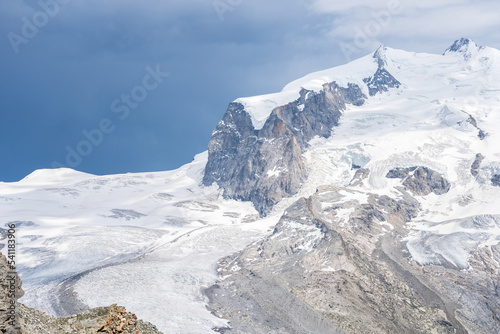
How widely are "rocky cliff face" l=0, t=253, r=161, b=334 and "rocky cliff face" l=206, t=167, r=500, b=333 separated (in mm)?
79766

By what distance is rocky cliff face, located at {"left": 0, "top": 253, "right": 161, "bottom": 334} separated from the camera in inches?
875

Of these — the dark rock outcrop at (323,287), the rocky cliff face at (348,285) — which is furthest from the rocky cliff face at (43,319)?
the rocky cliff face at (348,285)

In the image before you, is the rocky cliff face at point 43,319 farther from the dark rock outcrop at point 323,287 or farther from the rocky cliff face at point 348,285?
the rocky cliff face at point 348,285

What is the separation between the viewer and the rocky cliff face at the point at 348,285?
109 m

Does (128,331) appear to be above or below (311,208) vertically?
above

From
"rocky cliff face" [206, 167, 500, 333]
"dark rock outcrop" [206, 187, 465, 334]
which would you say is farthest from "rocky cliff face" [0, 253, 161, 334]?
"rocky cliff face" [206, 167, 500, 333]

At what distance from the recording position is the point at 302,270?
445 ft

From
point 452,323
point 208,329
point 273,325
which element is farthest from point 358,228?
point 208,329

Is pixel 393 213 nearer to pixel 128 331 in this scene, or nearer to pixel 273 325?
pixel 273 325

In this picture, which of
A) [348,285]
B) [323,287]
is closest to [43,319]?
[323,287]

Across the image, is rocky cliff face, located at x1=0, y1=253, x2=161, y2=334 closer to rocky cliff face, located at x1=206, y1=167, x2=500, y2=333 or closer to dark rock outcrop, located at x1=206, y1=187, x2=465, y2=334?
dark rock outcrop, located at x1=206, y1=187, x2=465, y2=334

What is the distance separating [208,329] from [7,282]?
8223 centimetres

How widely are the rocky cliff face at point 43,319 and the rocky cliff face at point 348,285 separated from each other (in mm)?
79766

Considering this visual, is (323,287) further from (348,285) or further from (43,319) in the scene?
(43,319)
